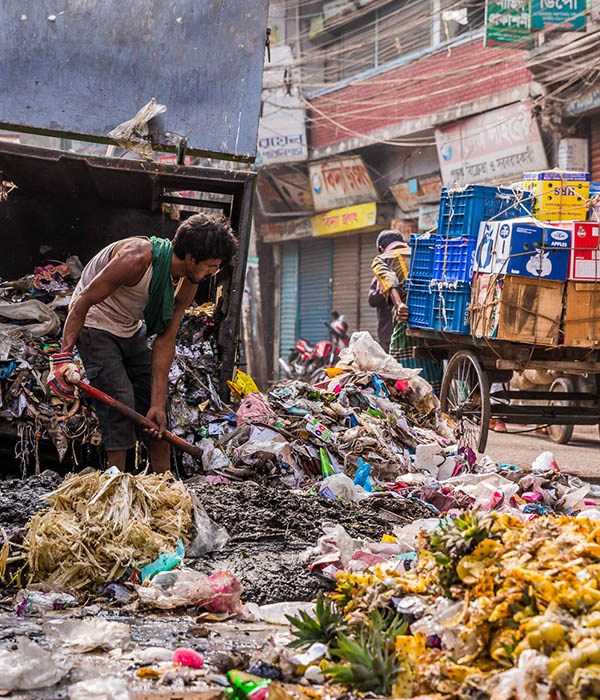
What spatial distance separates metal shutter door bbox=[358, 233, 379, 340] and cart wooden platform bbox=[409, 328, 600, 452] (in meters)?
9.99

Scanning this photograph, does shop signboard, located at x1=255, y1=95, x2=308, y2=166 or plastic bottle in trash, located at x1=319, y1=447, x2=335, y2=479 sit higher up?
shop signboard, located at x1=255, y1=95, x2=308, y2=166

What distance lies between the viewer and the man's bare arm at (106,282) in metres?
4.49

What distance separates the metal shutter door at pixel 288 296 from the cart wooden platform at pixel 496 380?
1262 centimetres

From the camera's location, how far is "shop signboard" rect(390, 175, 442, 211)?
15.9m

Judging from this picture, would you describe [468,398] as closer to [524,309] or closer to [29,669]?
[524,309]

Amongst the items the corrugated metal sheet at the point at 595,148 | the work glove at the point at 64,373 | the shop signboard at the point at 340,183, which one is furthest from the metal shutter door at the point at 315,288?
the work glove at the point at 64,373

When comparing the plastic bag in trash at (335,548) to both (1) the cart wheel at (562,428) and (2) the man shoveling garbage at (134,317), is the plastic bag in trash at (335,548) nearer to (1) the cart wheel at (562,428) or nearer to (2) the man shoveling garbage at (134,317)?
(2) the man shoveling garbage at (134,317)

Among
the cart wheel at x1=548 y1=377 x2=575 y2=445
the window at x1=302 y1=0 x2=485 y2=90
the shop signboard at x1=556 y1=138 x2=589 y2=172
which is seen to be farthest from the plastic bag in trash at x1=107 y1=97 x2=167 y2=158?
the window at x1=302 y1=0 x2=485 y2=90

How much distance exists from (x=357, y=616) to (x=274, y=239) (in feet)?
60.0

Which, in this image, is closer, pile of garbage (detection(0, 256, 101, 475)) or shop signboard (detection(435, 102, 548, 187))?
pile of garbage (detection(0, 256, 101, 475))

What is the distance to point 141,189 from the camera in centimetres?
656

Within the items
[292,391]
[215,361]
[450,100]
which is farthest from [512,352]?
[450,100]

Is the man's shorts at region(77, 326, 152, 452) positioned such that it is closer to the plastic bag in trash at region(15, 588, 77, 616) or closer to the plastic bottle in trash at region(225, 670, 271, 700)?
the plastic bag in trash at region(15, 588, 77, 616)

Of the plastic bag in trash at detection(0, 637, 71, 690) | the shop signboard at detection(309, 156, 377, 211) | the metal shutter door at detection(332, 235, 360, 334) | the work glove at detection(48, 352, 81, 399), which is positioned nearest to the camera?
the plastic bag in trash at detection(0, 637, 71, 690)
